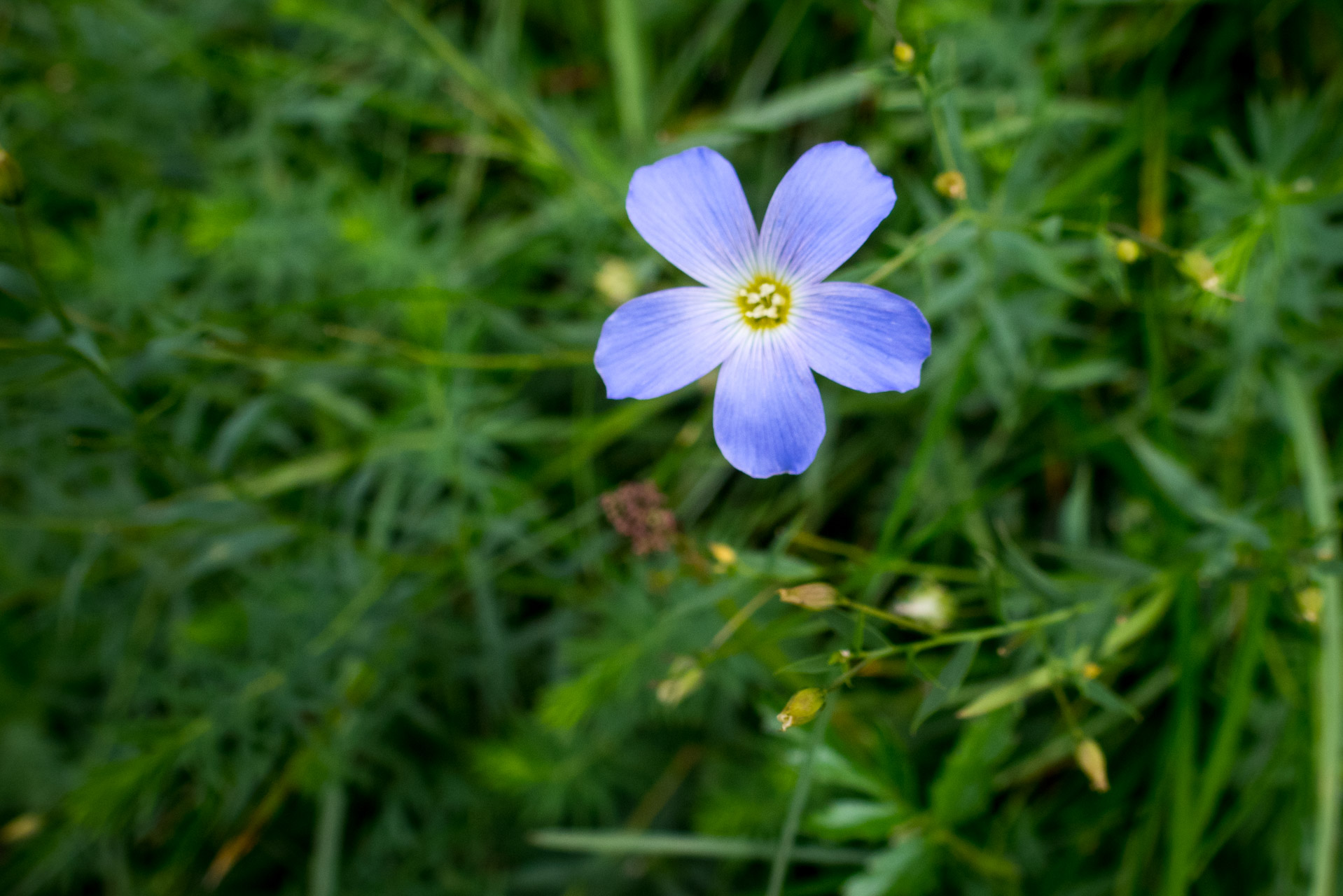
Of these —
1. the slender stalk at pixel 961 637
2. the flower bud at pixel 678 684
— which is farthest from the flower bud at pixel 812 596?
the flower bud at pixel 678 684

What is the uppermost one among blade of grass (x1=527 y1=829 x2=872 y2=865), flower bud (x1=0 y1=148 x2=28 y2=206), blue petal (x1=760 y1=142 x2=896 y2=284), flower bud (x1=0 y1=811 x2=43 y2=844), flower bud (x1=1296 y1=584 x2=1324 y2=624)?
blue petal (x1=760 y1=142 x2=896 y2=284)

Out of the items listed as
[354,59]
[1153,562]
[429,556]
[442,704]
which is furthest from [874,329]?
[354,59]

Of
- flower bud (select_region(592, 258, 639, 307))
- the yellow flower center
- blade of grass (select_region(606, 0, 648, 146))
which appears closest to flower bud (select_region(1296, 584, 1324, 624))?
the yellow flower center

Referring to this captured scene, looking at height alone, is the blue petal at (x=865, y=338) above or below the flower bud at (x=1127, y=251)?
below

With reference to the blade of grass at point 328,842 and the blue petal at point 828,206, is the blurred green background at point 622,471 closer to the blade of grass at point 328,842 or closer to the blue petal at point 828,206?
the blade of grass at point 328,842

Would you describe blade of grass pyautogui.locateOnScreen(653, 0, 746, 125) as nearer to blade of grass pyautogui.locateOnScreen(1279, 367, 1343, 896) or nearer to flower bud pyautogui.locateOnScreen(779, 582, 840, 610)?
blade of grass pyautogui.locateOnScreen(1279, 367, 1343, 896)

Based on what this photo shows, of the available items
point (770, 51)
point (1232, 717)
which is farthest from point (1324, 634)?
point (770, 51)
